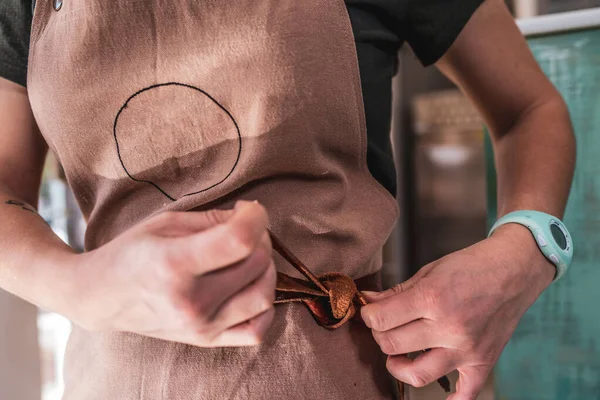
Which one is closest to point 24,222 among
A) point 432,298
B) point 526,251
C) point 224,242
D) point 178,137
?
point 178,137

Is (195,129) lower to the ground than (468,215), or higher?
higher

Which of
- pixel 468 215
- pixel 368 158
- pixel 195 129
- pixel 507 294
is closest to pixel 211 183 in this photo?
pixel 195 129

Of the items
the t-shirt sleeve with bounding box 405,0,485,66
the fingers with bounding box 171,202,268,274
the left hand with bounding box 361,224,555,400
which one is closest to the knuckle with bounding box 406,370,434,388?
the left hand with bounding box 361,224,555,400

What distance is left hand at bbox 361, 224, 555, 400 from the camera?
1.41 ft

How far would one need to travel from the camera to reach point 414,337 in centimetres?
43

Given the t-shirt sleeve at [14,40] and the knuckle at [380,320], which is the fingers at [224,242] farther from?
the t-shirt sleeve at [14,40]

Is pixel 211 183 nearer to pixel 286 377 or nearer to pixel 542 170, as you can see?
pixel 286 377

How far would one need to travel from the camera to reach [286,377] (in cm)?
42

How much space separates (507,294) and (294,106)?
0.85ft

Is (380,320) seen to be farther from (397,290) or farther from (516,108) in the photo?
(516,108)

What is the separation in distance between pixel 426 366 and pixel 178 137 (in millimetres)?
300

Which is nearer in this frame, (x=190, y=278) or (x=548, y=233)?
(x=190, y=278)

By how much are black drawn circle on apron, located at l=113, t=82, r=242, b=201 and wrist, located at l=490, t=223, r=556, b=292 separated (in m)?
0.27

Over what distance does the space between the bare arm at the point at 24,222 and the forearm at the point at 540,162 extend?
0.46m
